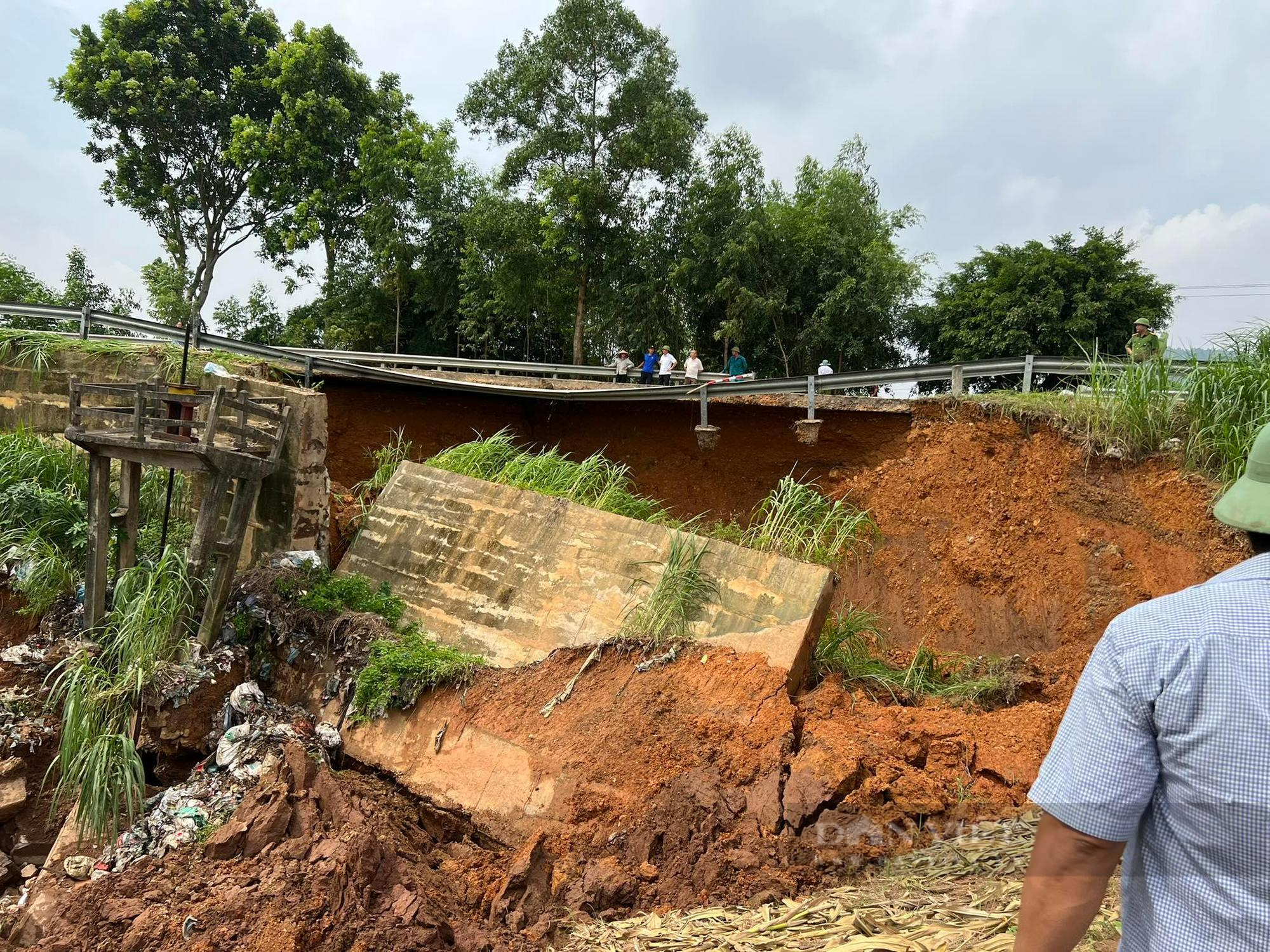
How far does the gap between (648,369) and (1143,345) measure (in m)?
7.20

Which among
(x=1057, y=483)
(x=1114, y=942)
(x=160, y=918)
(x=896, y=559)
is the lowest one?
(x=160, y=918)

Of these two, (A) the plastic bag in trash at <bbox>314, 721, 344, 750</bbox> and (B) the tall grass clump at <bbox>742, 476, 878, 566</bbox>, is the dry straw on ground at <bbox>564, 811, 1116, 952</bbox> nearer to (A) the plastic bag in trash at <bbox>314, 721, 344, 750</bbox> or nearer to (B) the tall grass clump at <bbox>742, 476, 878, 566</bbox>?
(B) the tall grass clump at <bbox>742, 476, 878, 566</bbox>

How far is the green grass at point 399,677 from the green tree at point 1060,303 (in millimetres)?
13986

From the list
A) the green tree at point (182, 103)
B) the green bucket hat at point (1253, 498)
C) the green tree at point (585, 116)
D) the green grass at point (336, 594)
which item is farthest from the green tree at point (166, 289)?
the green bucket hat at point (1253, 498)

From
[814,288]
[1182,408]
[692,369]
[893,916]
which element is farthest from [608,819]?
[814,288]

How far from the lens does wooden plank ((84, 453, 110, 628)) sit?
6699mm

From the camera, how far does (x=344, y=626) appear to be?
7.17 meters

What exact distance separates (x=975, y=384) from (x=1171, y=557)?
4151 mm

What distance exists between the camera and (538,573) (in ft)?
23.8

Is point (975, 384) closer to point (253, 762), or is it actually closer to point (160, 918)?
point (253, 762)

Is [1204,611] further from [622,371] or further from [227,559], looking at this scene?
[622,371]

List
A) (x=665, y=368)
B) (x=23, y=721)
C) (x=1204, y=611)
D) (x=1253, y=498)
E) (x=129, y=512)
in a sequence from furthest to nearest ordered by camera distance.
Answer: (x=665, y=368) < (x=129, y=512) < (x=23, y=721) < (x=1253, y=498) < (x=1204, y=611)

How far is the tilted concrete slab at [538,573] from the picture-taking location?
6.18 meters

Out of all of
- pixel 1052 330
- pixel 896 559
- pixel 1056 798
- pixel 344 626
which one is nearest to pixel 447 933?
pixel 344 626
